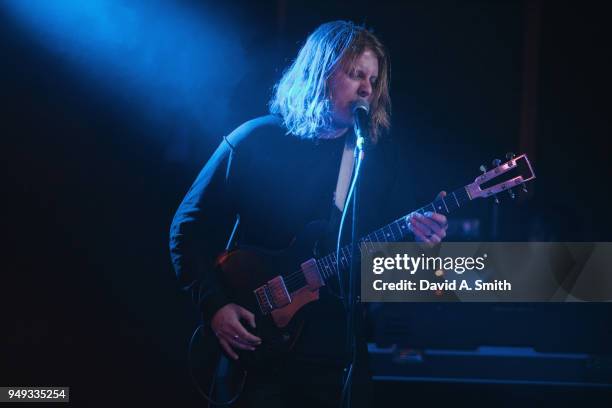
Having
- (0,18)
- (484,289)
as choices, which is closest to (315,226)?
(484,289)

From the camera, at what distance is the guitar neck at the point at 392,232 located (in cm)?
220

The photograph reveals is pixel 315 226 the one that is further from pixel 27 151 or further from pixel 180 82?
pixel 27 151

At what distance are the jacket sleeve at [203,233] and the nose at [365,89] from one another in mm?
533

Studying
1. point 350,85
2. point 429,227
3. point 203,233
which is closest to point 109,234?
point 203,233

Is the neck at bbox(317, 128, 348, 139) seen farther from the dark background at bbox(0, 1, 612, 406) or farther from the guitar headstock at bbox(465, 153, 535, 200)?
the guitar headstock at bbox(465, 153, 535, 200)

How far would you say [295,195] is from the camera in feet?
7.45

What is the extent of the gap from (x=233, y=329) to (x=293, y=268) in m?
0.30

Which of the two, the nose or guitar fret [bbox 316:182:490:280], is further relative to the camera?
the nose

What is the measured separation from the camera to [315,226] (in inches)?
86.5

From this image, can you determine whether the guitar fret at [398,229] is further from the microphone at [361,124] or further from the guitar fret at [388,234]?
the microphone at [361,124]

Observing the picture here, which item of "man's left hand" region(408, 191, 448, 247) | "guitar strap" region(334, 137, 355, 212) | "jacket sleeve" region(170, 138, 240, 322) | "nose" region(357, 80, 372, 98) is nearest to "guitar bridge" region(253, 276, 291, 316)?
"jacket sleeve" region(170, 138, 240, 322)

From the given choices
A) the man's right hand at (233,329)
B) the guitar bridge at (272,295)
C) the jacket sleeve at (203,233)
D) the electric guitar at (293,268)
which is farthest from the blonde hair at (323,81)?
the man's right hand at (233,329)

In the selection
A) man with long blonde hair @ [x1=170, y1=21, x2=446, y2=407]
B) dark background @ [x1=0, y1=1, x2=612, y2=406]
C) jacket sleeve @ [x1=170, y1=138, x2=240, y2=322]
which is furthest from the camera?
dark background @ [x1=0, y1=1, x2=612, y2=406]

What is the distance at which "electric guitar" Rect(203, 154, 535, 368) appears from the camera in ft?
7.19
